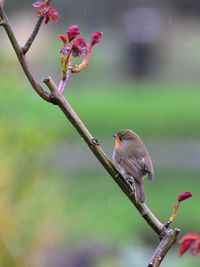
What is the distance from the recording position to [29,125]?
7133mm

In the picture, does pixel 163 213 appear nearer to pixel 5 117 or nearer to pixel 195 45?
pixel 5 117

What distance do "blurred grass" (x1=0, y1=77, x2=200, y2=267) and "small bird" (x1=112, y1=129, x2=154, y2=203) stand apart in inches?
117

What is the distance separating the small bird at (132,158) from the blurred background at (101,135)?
298 centimetres

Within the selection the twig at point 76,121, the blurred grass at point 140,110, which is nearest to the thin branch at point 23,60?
the twig at point 76,121

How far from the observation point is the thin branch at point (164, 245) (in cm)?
197

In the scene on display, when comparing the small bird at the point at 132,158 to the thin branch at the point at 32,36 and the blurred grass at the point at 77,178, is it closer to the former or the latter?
the thin branch at the point at 32,36

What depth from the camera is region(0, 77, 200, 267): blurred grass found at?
6539mm

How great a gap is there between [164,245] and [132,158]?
136 cm

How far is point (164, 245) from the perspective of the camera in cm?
198

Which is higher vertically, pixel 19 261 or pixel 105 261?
pixel 19 261

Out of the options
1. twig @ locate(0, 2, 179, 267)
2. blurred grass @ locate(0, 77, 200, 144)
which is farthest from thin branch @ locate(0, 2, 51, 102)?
blurred grass @ locate(0, 77, 200, 144)

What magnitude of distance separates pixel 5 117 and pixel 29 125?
19cm

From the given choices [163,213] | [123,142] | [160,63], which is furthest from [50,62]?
[123,142]

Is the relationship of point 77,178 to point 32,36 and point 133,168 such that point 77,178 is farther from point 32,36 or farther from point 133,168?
point 32,36
